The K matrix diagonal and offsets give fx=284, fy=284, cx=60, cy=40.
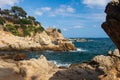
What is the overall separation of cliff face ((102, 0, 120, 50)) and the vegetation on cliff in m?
97.2

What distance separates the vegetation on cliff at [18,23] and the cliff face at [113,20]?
319ft

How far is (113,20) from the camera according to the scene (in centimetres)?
1800

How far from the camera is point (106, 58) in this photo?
78.0 feet

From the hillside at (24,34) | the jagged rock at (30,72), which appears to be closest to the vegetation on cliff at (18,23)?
the hillside at (24,34)

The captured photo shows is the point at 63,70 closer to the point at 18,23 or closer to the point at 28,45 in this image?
the point at 28,45

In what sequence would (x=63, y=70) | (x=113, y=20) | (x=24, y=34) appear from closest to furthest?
(x=113, y=20)
(x=63, y=70)
(x=24, y=34)

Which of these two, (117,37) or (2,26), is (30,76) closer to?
(117,37)

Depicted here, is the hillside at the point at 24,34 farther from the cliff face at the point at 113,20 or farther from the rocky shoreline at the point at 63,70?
the cliff face at the point at 113,20

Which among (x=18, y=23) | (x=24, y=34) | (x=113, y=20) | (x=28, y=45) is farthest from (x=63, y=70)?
(x=18, y=23)

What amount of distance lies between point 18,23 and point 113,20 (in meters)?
116

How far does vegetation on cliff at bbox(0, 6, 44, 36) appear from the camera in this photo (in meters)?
119

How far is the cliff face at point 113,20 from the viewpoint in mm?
17641

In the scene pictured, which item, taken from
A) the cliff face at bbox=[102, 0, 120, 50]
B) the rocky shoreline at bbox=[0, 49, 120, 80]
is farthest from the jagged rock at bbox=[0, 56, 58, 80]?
the cliff face at bbox=[102, 0, 120, 50]

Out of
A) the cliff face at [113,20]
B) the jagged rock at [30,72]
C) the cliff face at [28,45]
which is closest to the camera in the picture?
the cliff face at [113,20]
